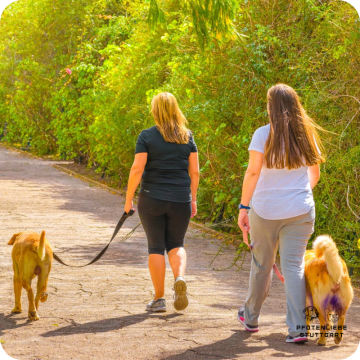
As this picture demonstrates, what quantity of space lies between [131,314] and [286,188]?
6.34ft

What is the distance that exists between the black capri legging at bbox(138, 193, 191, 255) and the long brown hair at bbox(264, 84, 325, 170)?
127 cm

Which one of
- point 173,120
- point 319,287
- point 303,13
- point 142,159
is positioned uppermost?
point 303,13

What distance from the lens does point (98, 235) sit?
9.69 metres

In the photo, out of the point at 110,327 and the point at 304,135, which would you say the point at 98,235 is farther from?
the point at 304,135

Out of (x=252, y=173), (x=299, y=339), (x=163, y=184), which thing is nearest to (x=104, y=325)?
(x=163, y=184)

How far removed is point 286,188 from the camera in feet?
15.2

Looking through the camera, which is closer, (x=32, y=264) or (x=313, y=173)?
(x=313, y=173)

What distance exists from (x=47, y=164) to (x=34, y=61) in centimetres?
394

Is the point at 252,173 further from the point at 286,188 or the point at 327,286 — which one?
the point at 327,286

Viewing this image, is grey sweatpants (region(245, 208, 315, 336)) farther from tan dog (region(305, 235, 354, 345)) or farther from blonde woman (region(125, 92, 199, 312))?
blonde woman (region(125, 92, 199, 312))

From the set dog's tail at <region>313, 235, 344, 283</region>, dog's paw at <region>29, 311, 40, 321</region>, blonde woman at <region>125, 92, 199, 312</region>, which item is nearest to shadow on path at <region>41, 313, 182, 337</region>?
blonde woman at <region>125, 92, 199, 312</region>

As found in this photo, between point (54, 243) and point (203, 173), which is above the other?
point (203, 173)

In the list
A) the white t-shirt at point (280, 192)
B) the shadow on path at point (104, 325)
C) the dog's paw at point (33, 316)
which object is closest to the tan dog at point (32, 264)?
the dog's paw at point (33, 316)

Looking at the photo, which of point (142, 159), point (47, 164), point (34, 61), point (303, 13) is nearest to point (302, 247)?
point (142, 159)
